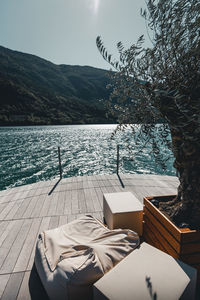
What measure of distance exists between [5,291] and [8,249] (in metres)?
0.81

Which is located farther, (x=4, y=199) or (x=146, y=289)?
(x=4, y=199)

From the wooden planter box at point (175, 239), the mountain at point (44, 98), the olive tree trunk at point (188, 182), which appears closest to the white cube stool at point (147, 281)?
the wooden planter box at point (175, 239)

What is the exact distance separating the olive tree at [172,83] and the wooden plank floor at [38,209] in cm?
219

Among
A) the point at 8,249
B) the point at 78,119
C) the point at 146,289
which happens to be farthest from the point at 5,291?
the point at 78,119

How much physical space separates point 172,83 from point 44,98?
87.9 m

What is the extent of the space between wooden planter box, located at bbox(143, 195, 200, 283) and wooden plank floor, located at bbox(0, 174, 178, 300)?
160cm

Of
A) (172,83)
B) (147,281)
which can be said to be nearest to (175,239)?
(147,281)

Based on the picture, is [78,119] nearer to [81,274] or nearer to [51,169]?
[51,169]

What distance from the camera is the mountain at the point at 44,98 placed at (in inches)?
2562

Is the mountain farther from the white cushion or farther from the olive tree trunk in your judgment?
the white cushion

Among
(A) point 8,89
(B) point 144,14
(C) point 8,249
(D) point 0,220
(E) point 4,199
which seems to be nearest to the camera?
(B) point 144,14

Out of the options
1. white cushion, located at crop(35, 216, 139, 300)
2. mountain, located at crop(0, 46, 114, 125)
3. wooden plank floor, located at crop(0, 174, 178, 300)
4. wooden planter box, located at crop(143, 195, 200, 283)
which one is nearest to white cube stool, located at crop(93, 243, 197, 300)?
white cushion, located at crop(35, 216, 139, 300)

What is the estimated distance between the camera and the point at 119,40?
95.4 inches

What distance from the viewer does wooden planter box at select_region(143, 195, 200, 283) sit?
1.80 m
